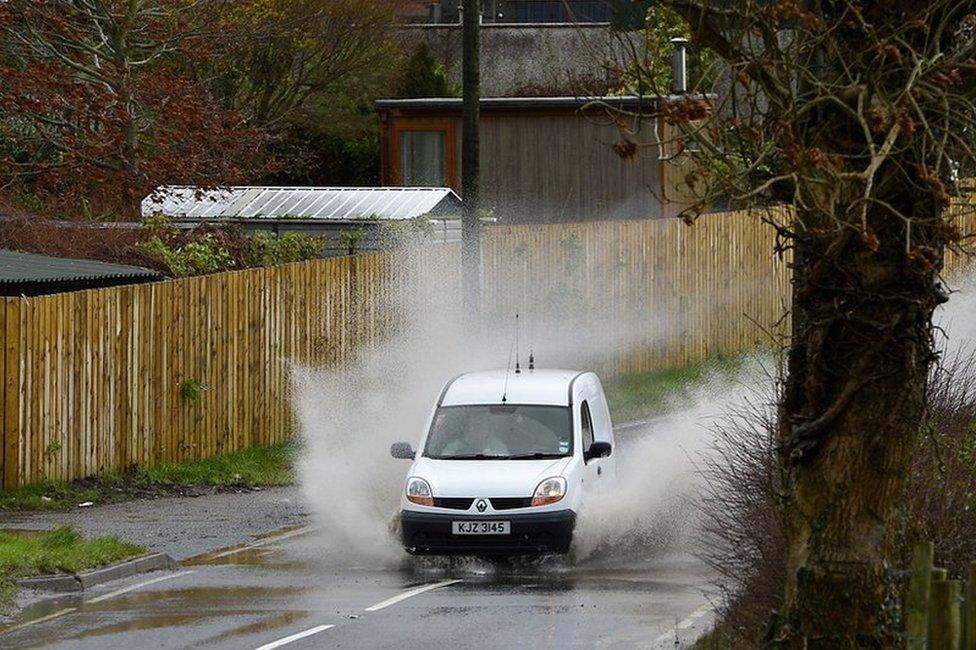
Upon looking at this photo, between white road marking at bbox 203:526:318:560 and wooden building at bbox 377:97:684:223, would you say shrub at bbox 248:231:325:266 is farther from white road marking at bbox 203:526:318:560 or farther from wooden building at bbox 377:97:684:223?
wooden building at bbox 377:97:684:223

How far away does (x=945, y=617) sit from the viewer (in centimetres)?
759

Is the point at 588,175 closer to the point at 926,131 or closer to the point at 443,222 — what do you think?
the point at 443,222

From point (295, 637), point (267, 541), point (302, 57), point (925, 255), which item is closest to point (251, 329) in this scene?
point (267, 541)

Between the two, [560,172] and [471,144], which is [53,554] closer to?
[471,144]

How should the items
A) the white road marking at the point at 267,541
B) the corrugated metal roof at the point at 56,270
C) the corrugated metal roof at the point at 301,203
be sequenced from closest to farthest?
the white road marking at the point at 267,541 → the corrugated metal roof at the point at 56,270 → the corrugated metal roof at the point at 301,203

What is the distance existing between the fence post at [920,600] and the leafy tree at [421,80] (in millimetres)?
45376

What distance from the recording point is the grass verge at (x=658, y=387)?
3356 centimetres

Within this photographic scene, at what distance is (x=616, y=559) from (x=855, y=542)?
8.73 metres

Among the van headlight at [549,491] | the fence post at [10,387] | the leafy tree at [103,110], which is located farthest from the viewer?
the leafy tree at [103,110]

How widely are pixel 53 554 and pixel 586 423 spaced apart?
5.26 meters

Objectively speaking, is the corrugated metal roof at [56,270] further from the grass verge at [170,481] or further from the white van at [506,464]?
the white van at [506,464]

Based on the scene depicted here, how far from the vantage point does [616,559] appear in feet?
59.4

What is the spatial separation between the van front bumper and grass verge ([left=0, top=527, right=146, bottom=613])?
2895mm

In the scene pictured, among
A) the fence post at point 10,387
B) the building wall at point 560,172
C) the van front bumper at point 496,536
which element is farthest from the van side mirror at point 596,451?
the building wall at point 560,172
